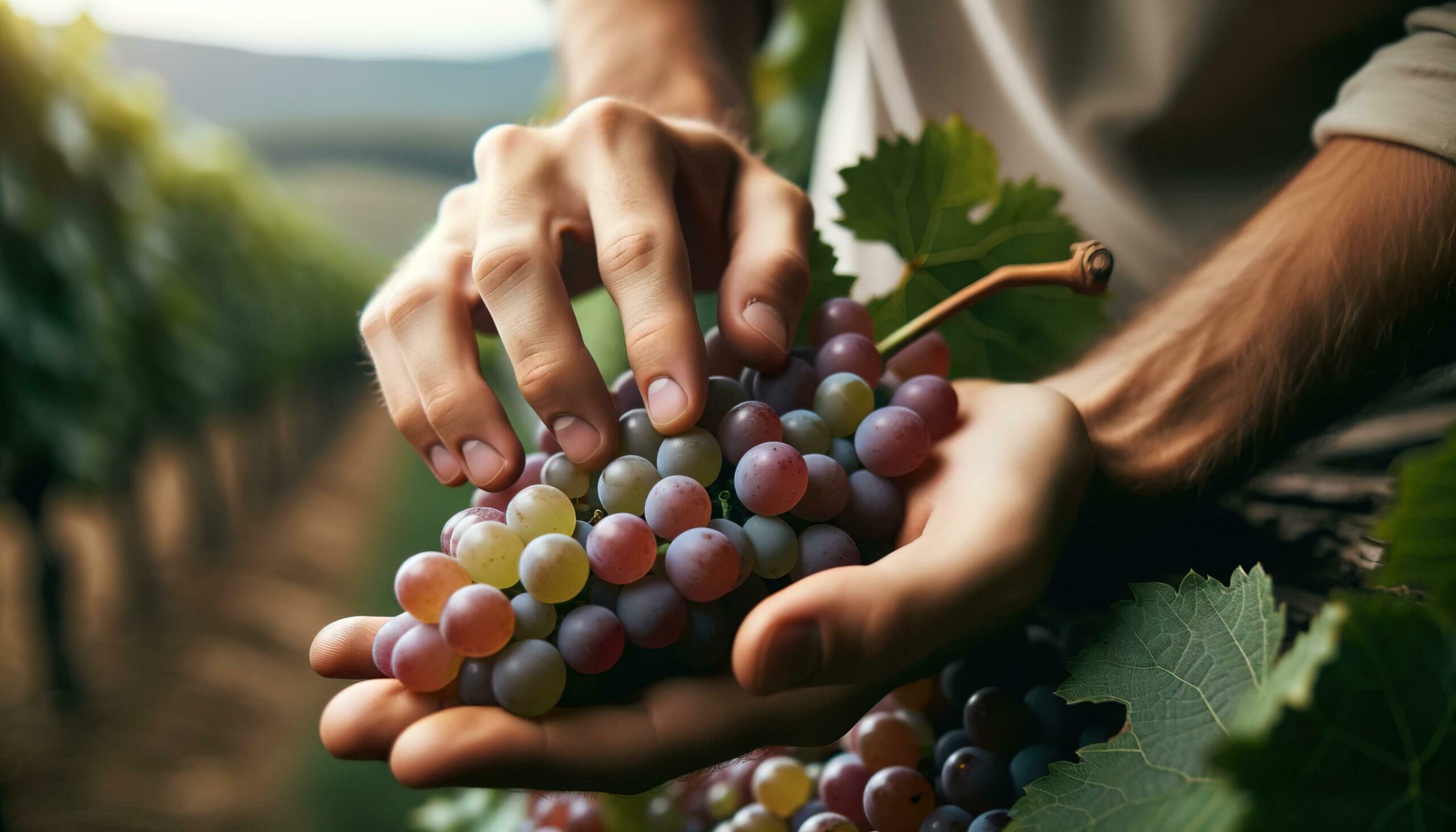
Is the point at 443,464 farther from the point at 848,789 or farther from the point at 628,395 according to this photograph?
the point at 848,789

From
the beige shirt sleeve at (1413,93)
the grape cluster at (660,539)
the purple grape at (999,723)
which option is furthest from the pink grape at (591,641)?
the beige shirt sleeve at (1413,93)

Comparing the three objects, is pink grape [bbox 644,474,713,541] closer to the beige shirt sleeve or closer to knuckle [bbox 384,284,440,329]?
knuckle [bbox 384,284,440,329]

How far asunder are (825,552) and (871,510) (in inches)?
2.3

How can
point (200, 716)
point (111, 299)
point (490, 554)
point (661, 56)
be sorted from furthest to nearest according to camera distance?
1. point (200, 716)
2. point (111, 299)
3. point (661, 56)
4. point (490, 554)

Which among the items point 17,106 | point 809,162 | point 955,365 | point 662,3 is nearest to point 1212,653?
point 955,365

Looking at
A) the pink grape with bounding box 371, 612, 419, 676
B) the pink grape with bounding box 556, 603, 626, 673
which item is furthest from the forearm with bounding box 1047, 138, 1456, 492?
the pink grape with bounding box 371, 612, 419, 676

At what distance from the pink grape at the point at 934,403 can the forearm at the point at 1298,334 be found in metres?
0.15

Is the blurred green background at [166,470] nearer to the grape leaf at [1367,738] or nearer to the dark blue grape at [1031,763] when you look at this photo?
the dark blue grape at [1031,763]

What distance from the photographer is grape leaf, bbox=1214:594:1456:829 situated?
0.36 m

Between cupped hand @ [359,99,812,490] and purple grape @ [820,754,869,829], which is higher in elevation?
cupped hand @ [359,99,812,490]

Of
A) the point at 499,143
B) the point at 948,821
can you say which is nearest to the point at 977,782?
the point at 948,821

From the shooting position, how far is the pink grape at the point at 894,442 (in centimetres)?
66

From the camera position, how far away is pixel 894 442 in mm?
660

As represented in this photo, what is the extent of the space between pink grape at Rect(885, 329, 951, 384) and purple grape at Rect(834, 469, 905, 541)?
0.61 ft
